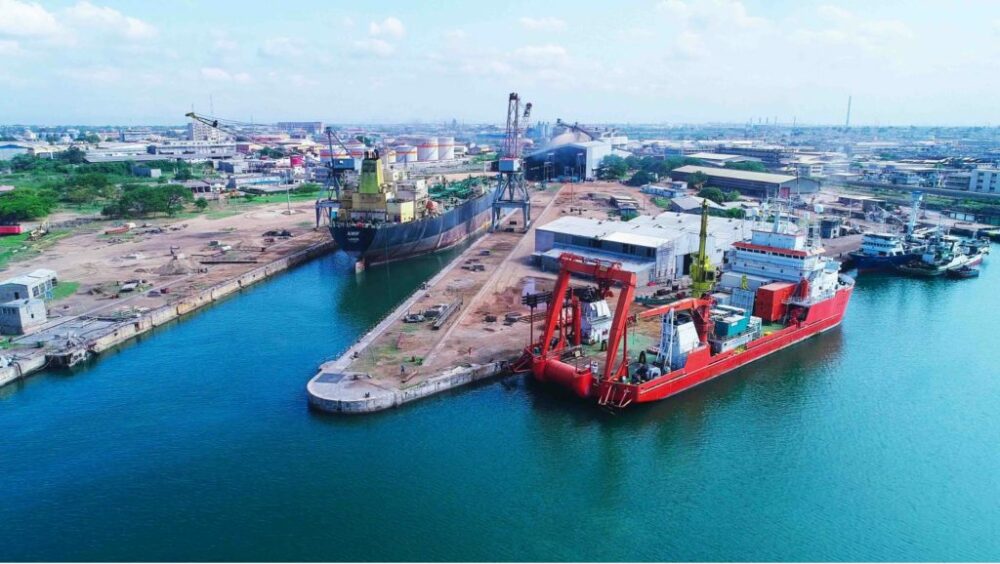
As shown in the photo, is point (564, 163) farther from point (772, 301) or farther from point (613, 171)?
point (772, 301)

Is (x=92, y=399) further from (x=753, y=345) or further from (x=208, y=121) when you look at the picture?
(x=208, y=121)

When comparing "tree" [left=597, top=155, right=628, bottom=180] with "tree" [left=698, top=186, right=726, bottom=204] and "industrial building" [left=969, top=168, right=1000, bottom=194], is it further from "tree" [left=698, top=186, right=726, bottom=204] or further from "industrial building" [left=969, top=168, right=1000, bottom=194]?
"industrial building" [left=969, top=168, right=1000, bottom=194]

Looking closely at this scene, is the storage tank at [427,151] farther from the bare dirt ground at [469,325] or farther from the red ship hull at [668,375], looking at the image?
the red ship hull at [668,375]

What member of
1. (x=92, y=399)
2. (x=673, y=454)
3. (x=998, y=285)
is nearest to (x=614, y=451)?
(x=673, y=454)

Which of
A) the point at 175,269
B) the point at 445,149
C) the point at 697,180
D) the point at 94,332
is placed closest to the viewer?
the point at 94,332

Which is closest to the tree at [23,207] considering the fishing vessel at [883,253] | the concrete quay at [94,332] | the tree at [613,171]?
the concrete quay at [94,332]

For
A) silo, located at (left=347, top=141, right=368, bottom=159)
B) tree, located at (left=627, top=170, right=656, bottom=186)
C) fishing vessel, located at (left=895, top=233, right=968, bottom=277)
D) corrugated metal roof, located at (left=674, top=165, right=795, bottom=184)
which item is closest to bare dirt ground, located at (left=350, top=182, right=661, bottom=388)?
fishing vessel, located at (left=895, top=233, right=968, bottom=277)

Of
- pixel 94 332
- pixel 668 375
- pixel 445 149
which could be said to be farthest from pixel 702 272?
pixel 445 149
